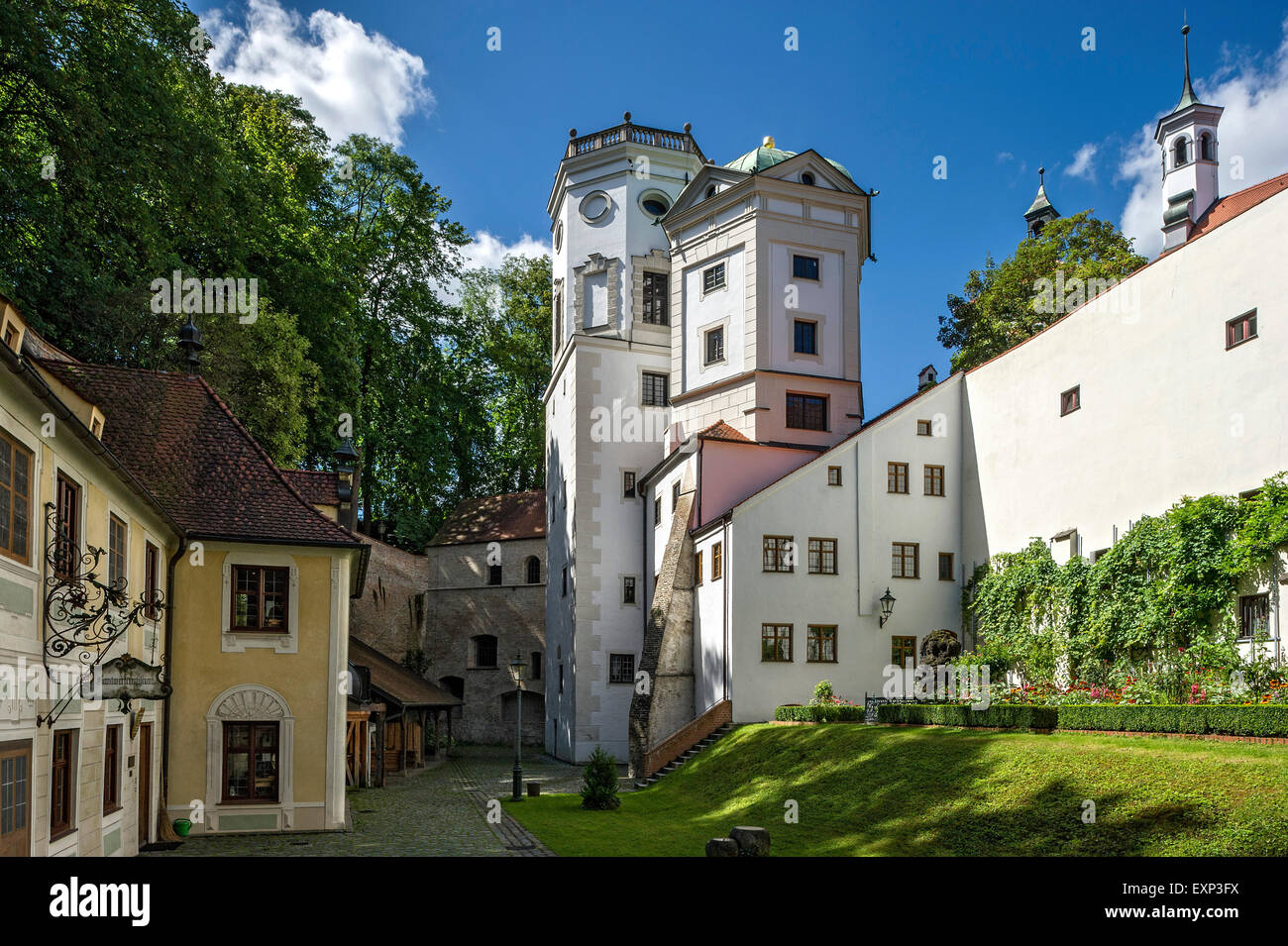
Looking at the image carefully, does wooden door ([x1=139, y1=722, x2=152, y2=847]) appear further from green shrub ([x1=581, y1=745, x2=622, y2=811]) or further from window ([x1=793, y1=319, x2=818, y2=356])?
window ([x1=793, y1=319, x2=818, y2=356])

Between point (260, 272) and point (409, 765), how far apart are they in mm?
18154

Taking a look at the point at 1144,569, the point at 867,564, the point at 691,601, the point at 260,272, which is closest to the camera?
the point at 1144,569

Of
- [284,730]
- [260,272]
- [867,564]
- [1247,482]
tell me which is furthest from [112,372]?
[1247,482]

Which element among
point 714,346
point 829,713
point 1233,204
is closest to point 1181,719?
point 829,713

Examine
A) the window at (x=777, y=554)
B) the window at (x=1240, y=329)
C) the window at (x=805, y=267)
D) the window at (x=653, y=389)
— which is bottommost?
the window at (x=777, y=554)

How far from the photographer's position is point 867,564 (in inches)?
1220

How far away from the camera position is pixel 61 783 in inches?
496

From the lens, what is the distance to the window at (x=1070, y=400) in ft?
89.1

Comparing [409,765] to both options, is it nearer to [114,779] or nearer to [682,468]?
[682,468]

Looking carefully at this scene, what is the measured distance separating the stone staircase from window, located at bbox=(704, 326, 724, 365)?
13969mm

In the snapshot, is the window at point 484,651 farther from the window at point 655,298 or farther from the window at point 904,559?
the window at point 904,559

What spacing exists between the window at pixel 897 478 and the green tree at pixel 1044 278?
9177mm

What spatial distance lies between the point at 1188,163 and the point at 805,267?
85.8ft

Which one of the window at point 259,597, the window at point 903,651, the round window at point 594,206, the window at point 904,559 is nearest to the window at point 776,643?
the window at point 903,651
